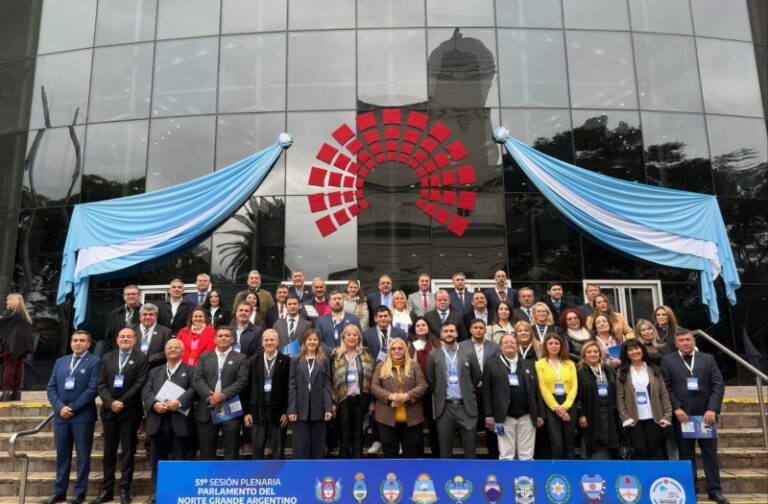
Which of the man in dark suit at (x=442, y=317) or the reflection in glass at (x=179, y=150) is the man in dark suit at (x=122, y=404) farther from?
the reflection in glass at (x=179, y=150)

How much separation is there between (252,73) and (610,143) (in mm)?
7120

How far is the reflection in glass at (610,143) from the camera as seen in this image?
11000mm

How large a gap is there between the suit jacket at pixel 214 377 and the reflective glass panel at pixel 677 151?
8.52 meters

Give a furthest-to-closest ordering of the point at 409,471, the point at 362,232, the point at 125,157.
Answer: the point at 125,157, the point at 362,232, the point at 409,471

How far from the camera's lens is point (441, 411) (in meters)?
6.13

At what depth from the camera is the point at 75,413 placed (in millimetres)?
6293

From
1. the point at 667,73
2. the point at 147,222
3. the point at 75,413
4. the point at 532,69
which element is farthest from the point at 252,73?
the point at 667,73

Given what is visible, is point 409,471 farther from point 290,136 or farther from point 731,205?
point 731,205

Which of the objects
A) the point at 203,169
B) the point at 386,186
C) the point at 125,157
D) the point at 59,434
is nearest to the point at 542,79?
the point at 386,186

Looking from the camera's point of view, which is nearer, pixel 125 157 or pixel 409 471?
pixel 409 471

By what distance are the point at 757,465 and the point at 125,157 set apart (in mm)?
11274

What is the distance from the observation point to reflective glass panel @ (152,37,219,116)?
11.4 meters

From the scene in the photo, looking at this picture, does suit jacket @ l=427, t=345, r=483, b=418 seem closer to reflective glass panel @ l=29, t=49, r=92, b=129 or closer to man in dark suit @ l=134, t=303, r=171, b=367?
man in dark suit @ l=134, t=303, r=171, b=367

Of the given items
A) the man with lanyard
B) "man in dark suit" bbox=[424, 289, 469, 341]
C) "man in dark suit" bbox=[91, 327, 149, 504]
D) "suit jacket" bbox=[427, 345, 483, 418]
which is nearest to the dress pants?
"man in dark suit" bbox=[91, 327, 149, 504]
